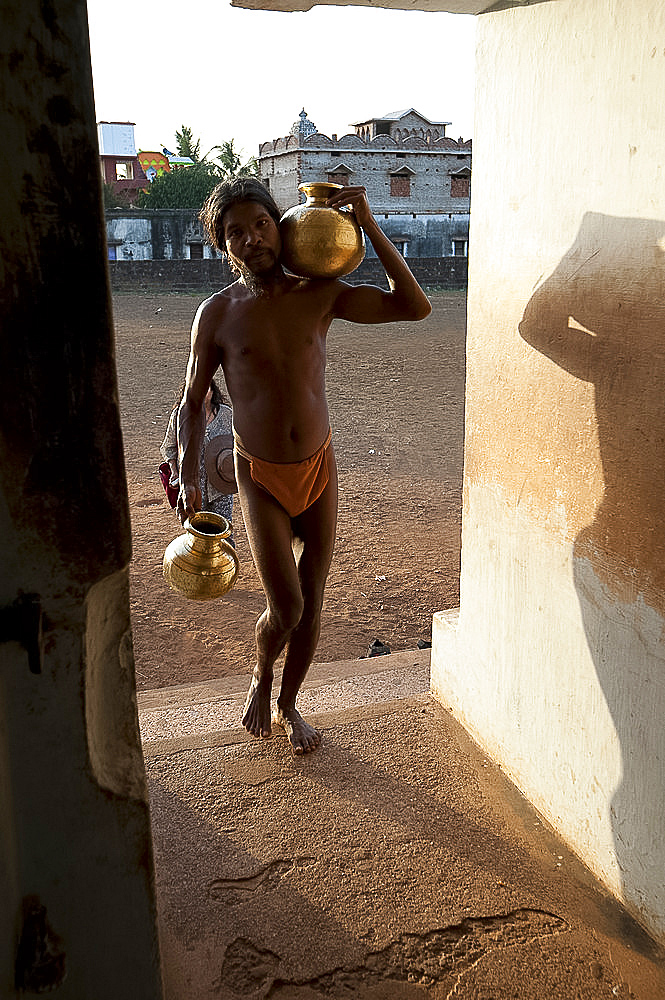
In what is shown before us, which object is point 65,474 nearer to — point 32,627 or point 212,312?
point 32,627

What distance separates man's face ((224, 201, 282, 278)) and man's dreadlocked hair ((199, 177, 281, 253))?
0.9 inches

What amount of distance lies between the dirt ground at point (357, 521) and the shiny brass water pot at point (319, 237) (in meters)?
2.38

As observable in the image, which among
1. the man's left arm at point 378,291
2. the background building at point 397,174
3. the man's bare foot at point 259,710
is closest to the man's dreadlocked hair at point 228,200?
the man's left arm at point 378,291

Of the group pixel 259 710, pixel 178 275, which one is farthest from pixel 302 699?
pixel 178 275

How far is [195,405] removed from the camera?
9.27ft

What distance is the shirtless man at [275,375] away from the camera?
104 inches

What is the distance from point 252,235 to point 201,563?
3.51 ft

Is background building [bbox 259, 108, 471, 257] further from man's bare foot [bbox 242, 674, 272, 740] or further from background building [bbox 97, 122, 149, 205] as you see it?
man's bare foot [bbox 242, 674, 272, 740]

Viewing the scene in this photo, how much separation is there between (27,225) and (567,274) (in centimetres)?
155

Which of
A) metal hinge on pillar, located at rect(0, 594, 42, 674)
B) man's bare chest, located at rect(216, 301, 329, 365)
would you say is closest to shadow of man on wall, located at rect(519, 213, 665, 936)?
man's bare chest, located at rect(216, 301, 329, 365)

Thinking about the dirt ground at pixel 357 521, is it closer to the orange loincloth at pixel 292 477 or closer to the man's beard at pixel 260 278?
the orange loincloth at pixel 292 477

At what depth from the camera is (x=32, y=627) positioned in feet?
4.73

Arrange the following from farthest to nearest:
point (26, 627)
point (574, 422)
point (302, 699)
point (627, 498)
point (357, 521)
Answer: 1. point (357, 521)
2. point (302, 699)
3. point (574, 422)
4. point (627, 498)
5. point (26, 627)

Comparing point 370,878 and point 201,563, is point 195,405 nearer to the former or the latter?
point 201,563
